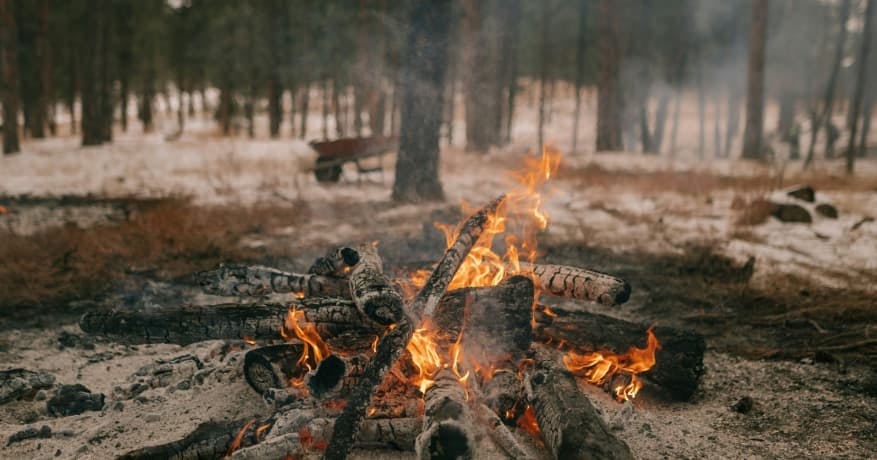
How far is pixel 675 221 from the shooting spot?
902 centimetres

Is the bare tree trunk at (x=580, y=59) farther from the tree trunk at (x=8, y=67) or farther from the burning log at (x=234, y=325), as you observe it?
the burning log at (x=234, y=325)

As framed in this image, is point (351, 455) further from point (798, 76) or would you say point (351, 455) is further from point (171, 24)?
point (798, 76)

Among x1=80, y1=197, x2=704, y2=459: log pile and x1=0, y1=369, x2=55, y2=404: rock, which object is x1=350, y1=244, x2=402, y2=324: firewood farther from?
x1=0, y1=369, x2=55, y2=404: rock

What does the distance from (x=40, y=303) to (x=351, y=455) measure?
4.16 metres

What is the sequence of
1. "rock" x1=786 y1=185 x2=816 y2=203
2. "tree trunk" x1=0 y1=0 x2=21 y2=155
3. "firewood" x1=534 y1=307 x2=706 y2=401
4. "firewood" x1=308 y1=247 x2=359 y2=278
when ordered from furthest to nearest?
"tree trunk" x1=0 y1=0 x2=21 y2=155 < "rock" x1=786 y1=185 x2=816 y2=203 < "firewood" x1=308 y1=247 x2=359 y2=278 < "firewood" x1=534 y1=307 x2=706 y2=401

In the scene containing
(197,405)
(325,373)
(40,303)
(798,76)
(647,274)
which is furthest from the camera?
(798,76)

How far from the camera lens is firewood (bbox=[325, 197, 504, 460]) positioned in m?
2.38

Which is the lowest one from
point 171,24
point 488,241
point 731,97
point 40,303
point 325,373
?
point 40,303

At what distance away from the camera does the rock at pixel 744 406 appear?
10.9 feet

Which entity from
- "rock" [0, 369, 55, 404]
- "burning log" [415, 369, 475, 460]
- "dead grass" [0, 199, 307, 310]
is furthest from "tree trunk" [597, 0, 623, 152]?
"rock" [0, 369, 55, 404]

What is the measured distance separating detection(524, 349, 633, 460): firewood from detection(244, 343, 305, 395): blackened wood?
55.1 inches

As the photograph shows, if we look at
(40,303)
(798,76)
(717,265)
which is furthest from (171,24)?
(798,76)

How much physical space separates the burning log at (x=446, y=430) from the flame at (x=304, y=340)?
920 millimetres

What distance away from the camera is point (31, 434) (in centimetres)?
310
